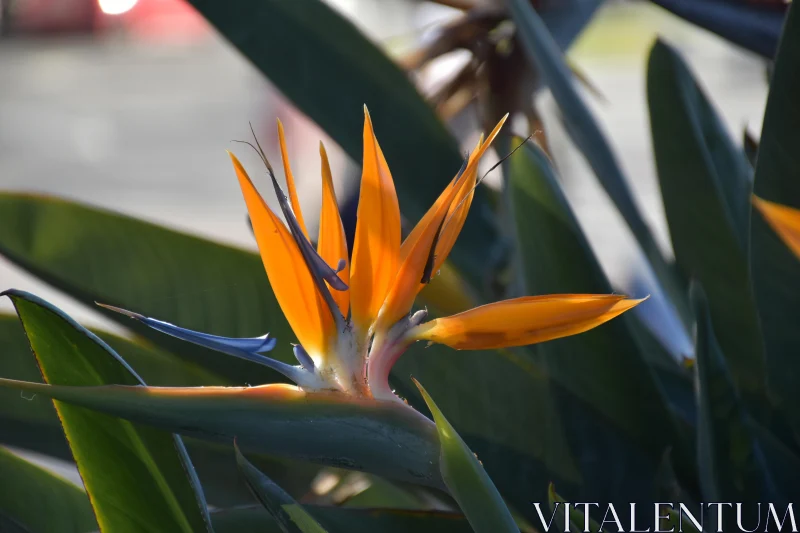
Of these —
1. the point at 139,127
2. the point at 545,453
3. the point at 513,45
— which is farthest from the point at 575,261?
the point at 139,127

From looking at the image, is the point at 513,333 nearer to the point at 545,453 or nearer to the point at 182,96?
the point at 545,453

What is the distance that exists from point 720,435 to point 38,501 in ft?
1.19

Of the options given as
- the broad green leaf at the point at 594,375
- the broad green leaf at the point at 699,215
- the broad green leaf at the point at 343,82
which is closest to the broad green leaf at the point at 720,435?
the broad green leaf at the point at 594,375

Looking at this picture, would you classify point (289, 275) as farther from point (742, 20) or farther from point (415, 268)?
point (742, 20)

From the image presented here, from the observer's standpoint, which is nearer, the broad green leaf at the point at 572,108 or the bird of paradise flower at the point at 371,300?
the bird of paradise flower at the point at 371,300

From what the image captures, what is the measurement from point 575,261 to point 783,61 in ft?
0.56

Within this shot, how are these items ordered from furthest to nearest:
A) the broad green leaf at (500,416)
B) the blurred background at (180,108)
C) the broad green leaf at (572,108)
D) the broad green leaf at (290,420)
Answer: the blurred background at (180,108), the broad green leaf at (572,108), the broad green leaf at (500,416), the broad green leaf at (290,420)

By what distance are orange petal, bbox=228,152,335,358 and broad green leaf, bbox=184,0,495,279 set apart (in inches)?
12.9

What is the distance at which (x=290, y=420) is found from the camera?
13.0 inches

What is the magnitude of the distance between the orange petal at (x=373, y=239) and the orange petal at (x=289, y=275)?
0.02 meters

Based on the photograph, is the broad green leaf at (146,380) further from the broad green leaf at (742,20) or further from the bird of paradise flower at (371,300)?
the broad green leaf at (742,20)

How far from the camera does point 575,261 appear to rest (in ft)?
1.94

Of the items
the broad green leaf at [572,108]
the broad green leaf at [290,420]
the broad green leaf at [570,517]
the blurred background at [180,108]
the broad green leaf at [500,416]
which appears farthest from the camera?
the blurred background at [180,108]

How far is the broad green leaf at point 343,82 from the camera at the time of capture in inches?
26.5
